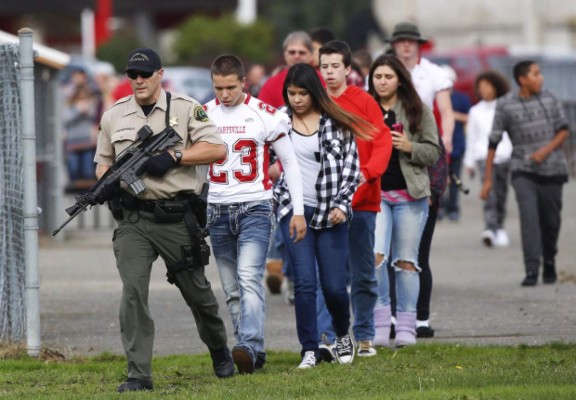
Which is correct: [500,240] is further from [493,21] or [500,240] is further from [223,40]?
[493,21]

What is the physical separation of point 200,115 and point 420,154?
227 centimetres

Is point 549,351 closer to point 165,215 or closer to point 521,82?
point 165,215

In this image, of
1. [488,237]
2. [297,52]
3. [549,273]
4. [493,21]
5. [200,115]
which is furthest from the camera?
[493,21]

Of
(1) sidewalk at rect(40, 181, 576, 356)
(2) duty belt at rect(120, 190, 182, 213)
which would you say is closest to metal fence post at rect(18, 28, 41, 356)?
(1) sidewalk at rect(40, 181, 576, 356)

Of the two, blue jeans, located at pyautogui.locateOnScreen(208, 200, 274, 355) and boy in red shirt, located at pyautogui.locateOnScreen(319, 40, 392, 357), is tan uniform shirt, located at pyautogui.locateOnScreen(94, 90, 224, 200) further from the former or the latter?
boy in red shirt, located at pyautogui.locateOnScreen(319, 40, 392, 357)

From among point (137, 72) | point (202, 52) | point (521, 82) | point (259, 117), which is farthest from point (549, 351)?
point (202, 52)

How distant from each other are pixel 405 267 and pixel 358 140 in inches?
48.9

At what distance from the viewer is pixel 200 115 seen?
8859 millimetres

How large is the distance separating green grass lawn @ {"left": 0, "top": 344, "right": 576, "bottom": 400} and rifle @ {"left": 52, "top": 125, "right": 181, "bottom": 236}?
1.08 meters

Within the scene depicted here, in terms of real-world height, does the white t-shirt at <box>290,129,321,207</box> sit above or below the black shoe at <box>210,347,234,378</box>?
above

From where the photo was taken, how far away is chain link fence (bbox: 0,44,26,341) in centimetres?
1050

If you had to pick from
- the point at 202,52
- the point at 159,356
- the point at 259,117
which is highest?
the point at 202,52

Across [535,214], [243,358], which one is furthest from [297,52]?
[243,358]

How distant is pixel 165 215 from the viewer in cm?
870
